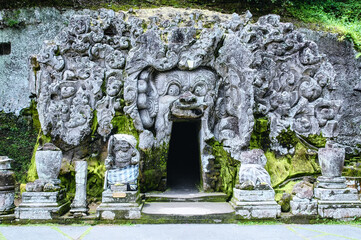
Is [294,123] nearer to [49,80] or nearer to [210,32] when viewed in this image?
[210,32]

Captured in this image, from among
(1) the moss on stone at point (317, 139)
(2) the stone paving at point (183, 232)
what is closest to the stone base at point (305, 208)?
(2) the stone paving at point (183, 232)

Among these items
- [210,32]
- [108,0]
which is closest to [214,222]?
[210,32]

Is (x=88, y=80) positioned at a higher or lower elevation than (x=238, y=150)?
higher

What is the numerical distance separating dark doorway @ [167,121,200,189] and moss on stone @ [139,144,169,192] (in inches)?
68.4

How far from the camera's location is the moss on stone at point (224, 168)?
8.37 m

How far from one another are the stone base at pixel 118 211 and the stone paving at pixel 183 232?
0.74 ft

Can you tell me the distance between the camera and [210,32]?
28.2 ft

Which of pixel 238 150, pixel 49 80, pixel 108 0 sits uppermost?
pixel 108 0

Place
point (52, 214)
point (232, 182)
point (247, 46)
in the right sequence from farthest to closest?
point (247, 46)
point (232, 182)
point (52, 214)

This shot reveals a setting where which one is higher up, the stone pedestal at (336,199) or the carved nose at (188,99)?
the carved nose at (188,99)

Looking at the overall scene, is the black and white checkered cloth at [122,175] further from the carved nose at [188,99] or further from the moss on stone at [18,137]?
the moss on stone at [18,137]

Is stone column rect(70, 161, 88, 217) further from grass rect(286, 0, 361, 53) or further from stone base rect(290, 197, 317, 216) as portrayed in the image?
grass rect(286, 0, 361, 53)

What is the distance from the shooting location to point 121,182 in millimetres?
6836

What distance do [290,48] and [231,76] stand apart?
6.68 feet
